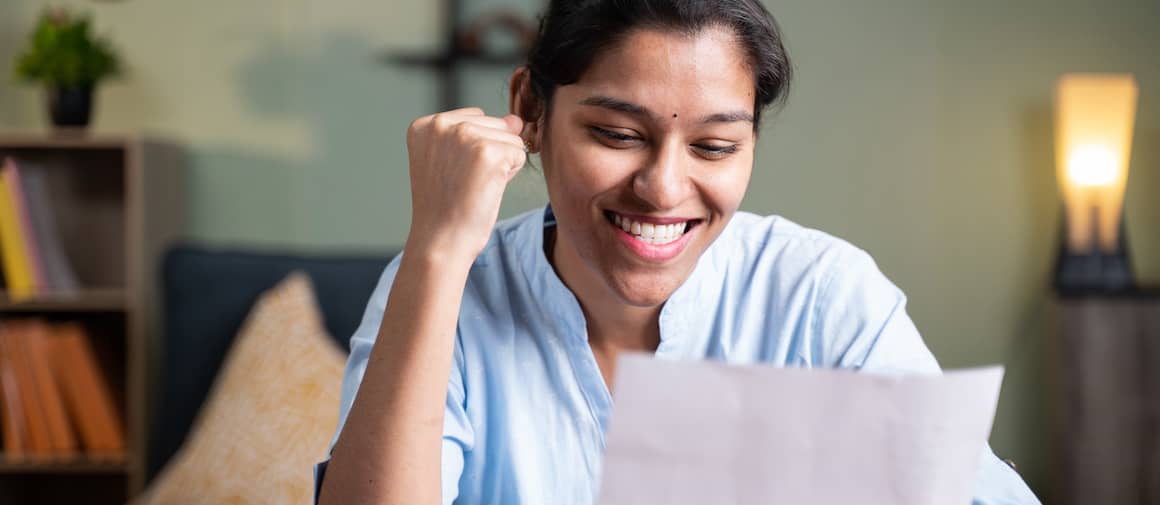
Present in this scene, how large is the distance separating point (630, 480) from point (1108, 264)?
7.02ft


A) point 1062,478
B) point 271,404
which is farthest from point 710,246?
point 1062,478

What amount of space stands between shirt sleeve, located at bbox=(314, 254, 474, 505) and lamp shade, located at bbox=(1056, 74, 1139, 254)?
186cm

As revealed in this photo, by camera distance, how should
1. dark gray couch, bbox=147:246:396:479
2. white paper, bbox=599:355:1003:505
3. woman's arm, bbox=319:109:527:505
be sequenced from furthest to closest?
dark gray couch, bbox=147:246:396:479, woman's arm, bbox=319:109:527:505, white paper, bbox=599:355:1003:505

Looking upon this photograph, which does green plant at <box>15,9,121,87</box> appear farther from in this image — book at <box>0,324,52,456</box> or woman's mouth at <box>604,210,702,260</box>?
woman's mouth at <box>604,210,702,260</box>

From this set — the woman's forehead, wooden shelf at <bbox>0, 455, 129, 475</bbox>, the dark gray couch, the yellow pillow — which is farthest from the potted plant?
the woman's forehead

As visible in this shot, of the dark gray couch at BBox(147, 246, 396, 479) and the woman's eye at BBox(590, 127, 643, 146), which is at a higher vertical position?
the woman's eye at BBox(590, 127, 643, 146)

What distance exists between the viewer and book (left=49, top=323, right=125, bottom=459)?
2.54 meters

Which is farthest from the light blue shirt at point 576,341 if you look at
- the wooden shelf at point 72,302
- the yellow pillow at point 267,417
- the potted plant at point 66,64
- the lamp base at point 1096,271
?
the potted plant at point 66,64

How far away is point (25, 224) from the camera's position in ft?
8.37

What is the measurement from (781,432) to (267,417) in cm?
130

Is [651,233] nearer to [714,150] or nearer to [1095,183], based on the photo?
[714,150]

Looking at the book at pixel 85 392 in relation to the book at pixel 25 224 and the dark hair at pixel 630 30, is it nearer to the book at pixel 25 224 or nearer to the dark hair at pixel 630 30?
the book at pixel 25 224

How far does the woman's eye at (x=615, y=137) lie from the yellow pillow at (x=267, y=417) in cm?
90

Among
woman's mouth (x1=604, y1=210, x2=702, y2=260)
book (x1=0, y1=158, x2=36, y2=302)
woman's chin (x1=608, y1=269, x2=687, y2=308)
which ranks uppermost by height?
woman's mouth (x1=604, y1=210, x2=702, y2=260)
